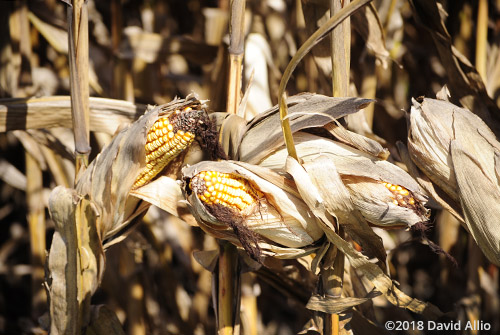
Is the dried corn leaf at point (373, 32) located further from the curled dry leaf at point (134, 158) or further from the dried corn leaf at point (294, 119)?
the curled dry leaf at point (134, 158)

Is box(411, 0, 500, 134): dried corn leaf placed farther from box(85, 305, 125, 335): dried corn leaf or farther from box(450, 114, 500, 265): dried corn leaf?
box(85, 305, 125, 335): dried corn leaf

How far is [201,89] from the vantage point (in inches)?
64.1

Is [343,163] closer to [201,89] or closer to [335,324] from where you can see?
[335,324]

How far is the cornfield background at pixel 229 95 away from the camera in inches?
45.1

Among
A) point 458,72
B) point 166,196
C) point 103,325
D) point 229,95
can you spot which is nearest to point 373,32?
point 458,72

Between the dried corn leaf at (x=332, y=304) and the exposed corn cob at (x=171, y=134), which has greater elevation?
the exposed corn cob at (x=171, y=134)

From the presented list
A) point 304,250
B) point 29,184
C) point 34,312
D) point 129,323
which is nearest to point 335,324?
point 304,250

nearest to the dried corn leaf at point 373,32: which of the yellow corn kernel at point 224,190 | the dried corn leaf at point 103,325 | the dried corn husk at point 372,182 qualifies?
the dried corn husk at point 372,182

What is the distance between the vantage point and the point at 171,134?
83 cm

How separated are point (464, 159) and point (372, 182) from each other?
0.57 ft

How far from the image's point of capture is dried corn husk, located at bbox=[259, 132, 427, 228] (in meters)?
0.75

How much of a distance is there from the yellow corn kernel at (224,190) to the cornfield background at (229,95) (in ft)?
0.72

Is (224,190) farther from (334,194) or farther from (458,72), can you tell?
(458,72)

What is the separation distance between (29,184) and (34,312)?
1.69 feet
